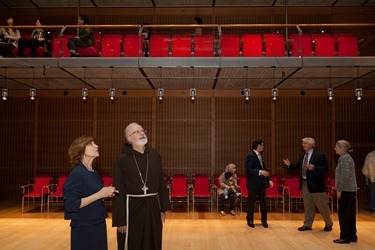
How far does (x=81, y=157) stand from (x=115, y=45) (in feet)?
22.4

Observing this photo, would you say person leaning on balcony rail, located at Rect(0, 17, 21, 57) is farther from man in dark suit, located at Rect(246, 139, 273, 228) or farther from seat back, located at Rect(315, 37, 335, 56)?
seat back, located at Rect(315, 37, 335, 56)

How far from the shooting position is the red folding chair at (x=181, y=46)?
30.7ft

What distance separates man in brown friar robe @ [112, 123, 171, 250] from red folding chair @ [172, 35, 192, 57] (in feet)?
19.7

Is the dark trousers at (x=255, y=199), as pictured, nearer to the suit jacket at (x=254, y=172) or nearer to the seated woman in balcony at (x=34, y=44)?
the suit jacket at (x=254, y=172)

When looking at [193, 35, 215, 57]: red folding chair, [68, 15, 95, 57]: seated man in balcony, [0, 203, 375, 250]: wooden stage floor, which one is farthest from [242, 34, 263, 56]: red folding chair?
[0, 203, 375, 250]: wooden stage floor

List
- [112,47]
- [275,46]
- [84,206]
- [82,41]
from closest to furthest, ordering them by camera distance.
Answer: [84,206], [82,41], [275,46], [112,47]

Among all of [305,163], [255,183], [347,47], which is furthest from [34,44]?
[347,47]

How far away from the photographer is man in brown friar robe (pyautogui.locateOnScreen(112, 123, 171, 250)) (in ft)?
11.7

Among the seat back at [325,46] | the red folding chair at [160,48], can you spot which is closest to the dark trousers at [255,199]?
the seat back at [325,46]

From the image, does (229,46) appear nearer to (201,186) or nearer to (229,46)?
(229,46)

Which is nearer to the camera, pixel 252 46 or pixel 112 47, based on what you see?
pixel 252 46

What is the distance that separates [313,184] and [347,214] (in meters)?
1.04

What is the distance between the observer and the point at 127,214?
11.7ft

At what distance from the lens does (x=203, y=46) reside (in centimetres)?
935
